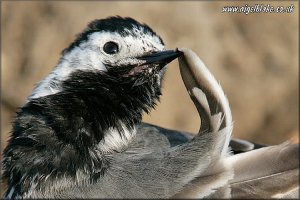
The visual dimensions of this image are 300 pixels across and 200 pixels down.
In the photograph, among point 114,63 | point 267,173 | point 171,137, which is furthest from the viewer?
point 171,137

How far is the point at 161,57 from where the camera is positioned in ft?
12.8

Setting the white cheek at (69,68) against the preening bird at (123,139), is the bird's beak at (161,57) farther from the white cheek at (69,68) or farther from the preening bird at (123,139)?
the white cheek at (69,68)

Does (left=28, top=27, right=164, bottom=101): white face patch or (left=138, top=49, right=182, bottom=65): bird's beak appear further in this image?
(left=28, top=27, right=164, bottom=101): white face patch

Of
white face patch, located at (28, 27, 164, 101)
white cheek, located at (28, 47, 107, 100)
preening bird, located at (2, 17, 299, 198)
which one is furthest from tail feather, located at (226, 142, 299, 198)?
white cheek, located at (28, 47, 107, 100)

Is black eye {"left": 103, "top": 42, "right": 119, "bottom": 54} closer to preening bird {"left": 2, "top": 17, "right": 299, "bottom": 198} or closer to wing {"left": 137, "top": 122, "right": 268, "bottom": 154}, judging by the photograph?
preening bird {"left": 2, "top": 17, "right": 299, "bottom": 198}

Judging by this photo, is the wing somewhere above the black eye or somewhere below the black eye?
below

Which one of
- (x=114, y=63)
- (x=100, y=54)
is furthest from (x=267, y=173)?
(x=100, y=54)

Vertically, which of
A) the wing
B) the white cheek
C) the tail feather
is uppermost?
the white cheek

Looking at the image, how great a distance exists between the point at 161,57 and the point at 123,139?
0.55 m

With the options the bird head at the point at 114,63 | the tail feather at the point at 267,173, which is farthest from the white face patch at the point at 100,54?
the tail feather at the point at 267,173

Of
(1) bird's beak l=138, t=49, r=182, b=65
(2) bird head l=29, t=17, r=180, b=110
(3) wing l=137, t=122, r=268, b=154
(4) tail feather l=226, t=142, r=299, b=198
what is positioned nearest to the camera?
(4) tail feather l=226, t=142, r=299, b=198

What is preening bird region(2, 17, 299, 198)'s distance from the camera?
3.41 meters

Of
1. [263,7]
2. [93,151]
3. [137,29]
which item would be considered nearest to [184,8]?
[263,7]

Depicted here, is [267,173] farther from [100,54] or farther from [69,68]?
[69,68]
